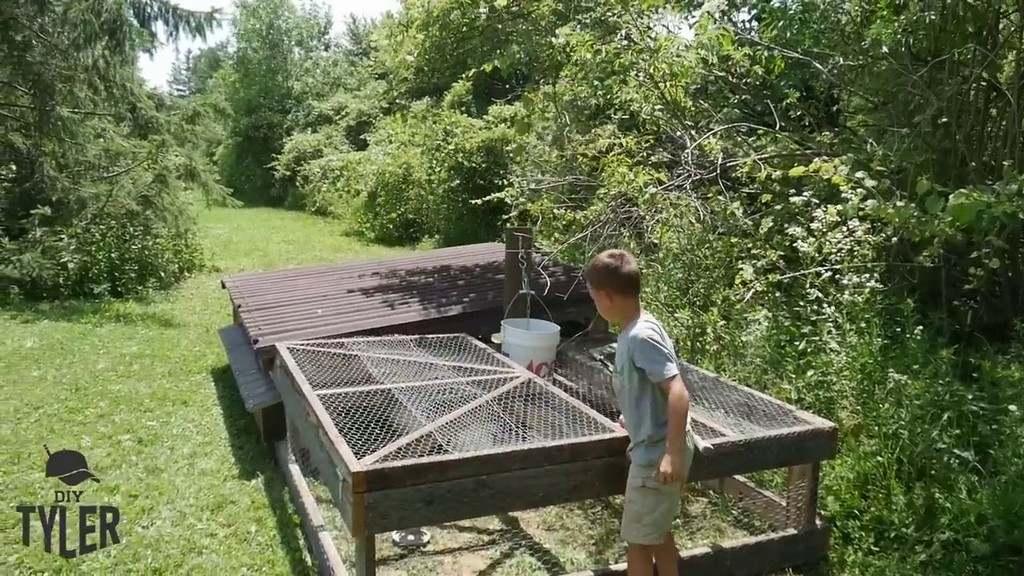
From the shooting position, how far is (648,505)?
276cm

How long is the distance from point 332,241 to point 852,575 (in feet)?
39.1

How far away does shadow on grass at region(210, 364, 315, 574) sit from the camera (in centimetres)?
363

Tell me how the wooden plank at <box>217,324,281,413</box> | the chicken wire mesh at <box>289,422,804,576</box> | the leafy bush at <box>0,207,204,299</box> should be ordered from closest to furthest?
the chicken wire mesh at <box>289,422,804,576</box>
the wooden plank at <box>217,324,281,413</box>
the leafy bush at <box>0,207,204,299</box>

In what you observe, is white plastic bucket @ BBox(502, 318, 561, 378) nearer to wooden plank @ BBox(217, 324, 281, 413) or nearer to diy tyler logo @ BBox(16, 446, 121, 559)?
wooden plank @ BBox(217, 324, 281, 413)

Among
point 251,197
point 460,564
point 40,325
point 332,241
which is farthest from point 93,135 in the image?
point 251,197

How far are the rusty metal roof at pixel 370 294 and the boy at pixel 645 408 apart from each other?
2322 millimetres

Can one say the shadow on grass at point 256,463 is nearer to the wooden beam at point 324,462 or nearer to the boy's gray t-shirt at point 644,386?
the wooden beam at point 324,462

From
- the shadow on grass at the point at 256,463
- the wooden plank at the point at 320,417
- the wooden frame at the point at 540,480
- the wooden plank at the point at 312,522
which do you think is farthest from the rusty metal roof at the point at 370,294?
the wooden frame at the point at 540,480

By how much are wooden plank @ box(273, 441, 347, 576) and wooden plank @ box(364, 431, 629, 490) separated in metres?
0.62

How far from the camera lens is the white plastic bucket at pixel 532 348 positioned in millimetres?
4371

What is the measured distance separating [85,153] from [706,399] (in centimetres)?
827

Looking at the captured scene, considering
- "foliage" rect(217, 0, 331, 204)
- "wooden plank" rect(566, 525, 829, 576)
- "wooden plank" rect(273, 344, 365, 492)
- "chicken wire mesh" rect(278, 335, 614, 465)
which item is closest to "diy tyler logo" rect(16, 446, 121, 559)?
"wooden plank" rect(273, 344, 365, 492)

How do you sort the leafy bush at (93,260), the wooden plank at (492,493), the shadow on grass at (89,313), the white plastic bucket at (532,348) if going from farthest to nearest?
the leafy bush at (93,260) < the shadow on grass at (89,313) < the white plastic bucket at (532,348) < the wooden plank at (492,493)

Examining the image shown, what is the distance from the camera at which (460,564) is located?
3.54 meters
